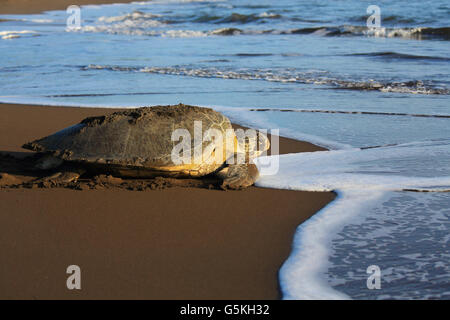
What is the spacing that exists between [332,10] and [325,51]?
10.6 metres

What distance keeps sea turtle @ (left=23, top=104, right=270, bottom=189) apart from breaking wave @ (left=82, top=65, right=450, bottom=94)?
14.3 ft

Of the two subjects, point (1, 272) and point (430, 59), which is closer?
point (1, 272)

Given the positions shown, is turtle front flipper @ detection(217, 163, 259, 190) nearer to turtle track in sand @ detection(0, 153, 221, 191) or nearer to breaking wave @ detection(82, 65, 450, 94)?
turtle track in sand @ detection(0, 153, 221, 191)

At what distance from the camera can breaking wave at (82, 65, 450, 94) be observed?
824cm

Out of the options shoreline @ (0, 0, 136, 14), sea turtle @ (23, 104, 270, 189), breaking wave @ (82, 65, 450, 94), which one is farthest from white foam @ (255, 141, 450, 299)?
shoreline @ (0, 0, 136, 14)

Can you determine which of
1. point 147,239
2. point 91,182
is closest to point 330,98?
point 91,182

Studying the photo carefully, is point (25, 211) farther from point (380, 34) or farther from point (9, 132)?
point (380, 34)

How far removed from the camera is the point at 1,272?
9.57 ft

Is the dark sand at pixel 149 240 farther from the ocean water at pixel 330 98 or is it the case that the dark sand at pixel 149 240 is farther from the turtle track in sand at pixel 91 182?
the ocean water at pixel 330 98

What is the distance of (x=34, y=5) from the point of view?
3431cm

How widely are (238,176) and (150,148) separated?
71cm

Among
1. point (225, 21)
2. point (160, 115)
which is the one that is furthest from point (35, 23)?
point (160, 115)

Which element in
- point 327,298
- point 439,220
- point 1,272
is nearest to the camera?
point 327,298

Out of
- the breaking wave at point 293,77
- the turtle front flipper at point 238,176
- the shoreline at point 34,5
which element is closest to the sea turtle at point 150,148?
the turtle front flipper at point 238,176
